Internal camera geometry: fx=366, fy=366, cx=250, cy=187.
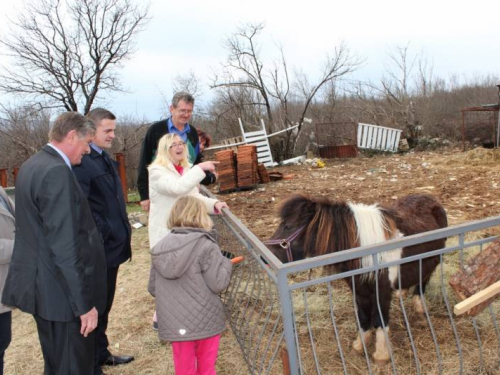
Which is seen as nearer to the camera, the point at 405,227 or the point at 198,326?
the point at 198,326

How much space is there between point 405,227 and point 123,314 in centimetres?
287

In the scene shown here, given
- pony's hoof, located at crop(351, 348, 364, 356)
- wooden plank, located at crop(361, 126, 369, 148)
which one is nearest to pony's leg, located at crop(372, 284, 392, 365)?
pony's hoof, located at crop(351, 348, 364, 356)

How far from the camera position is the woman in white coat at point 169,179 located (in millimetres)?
2434

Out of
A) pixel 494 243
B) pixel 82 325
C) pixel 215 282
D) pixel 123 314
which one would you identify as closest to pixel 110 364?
pixel 123 314

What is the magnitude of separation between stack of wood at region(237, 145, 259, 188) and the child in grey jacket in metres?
8.26

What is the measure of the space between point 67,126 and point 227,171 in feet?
27.9

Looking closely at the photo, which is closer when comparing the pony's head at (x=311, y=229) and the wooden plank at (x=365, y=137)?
the pony's head at (x=311, y=229)

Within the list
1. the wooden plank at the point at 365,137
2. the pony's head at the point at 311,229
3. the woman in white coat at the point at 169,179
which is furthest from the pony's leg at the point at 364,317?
the wooden plank at the point at 365,137

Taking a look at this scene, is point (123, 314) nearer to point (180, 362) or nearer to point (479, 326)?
point (180, 362)

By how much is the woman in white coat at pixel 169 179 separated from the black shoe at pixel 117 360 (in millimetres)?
997

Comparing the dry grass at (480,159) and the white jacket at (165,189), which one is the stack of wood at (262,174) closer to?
the dry grass at (480,159)

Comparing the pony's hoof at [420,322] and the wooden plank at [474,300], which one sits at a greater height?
the wooden plank at [474,300]

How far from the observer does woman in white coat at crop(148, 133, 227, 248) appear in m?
2.43

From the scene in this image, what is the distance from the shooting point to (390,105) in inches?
716
